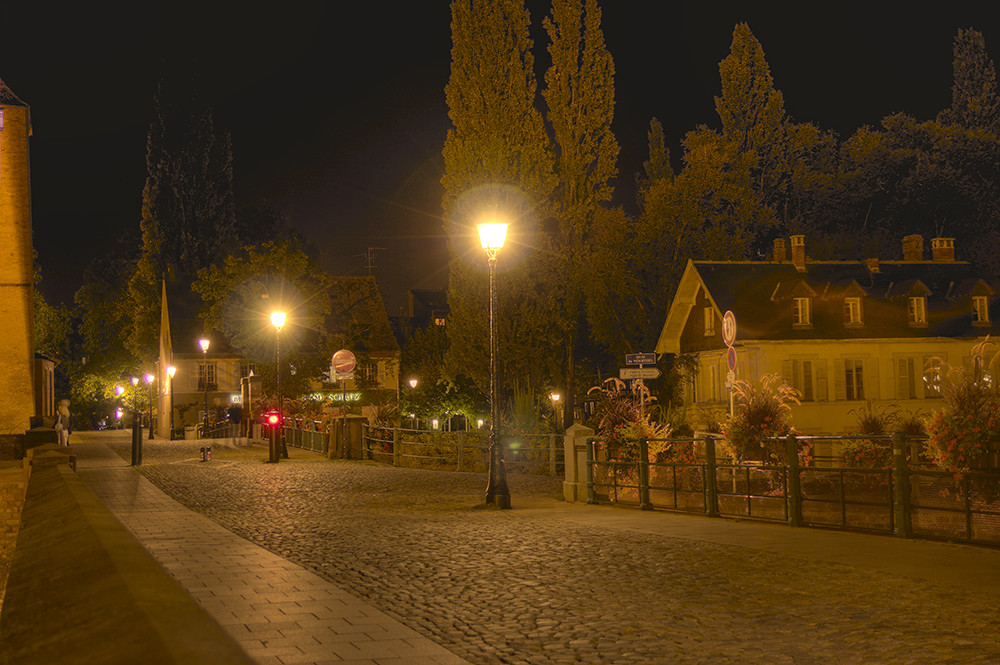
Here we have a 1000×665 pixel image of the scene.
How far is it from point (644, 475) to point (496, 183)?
20.0 meters

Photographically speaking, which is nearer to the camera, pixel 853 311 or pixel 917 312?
pixel 853 311

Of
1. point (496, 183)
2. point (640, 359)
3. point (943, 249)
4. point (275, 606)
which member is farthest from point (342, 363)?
point (943, 249)

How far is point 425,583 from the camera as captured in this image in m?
9.84

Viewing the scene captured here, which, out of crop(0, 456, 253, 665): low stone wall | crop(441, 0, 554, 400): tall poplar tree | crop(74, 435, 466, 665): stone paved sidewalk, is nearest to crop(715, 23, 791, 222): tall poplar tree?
crop(441, 0, 554, 400): tall poplar tree

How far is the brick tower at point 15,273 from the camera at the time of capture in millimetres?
37438

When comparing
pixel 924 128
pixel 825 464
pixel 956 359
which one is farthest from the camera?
pixel 924 128

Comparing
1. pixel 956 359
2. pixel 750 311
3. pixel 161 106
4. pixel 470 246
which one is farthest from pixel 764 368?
pixel 161 106

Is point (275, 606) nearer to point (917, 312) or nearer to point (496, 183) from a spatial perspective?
point (496, 183)

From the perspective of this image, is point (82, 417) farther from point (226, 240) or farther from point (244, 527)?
point (244, 527)

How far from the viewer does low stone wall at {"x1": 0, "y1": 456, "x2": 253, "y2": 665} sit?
251 centimetres

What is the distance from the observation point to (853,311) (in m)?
43.0

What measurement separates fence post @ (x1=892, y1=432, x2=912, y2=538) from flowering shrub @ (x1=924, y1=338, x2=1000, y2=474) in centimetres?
144

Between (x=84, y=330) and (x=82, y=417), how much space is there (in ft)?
23.4

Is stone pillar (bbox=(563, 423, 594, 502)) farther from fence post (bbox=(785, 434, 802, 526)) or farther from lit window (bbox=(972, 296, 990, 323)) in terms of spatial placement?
lit window (bbox=(972, 296, 990, 323))
